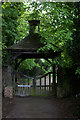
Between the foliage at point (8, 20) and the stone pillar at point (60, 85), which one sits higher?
the foliage at point (8, 20)

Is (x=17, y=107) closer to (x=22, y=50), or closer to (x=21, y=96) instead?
(x=21, y=96)

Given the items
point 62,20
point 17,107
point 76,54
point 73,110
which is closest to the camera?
point 73,110

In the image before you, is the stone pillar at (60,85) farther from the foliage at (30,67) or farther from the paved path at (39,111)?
the foliage at (30,67)

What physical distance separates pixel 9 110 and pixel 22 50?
3.83 metres

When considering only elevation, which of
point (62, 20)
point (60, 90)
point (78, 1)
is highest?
point (78, 1)

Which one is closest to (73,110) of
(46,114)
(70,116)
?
(70,116)

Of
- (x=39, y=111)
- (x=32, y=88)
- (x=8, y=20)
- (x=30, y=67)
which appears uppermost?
(x=8, y=20)

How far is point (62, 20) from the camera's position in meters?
9.16

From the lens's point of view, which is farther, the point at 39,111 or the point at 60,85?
the point at 60,85

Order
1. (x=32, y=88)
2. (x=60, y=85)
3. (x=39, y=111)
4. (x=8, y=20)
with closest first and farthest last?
(x=39, y=111) < (x=60, y=85) < (x=32, y=88) < (x=8, y=20)

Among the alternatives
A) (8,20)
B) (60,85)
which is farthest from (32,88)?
(8,20)

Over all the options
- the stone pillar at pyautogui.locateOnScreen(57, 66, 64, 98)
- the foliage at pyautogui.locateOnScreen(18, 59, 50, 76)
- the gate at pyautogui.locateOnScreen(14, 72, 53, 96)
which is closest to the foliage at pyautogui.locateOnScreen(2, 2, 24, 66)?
the gate at pyautogui.locateOnScreen(14, 72, 53, 96)

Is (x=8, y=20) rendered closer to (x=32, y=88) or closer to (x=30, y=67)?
(x=32, y=88)

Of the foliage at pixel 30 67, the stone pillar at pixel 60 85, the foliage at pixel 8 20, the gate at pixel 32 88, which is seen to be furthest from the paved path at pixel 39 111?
the foliage at pixel 30 67
